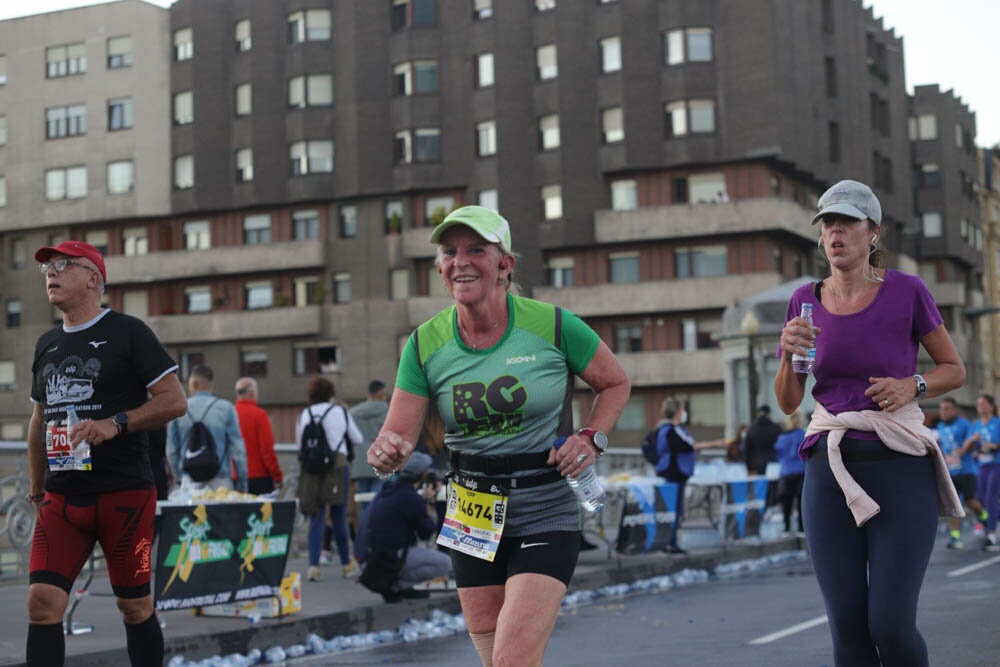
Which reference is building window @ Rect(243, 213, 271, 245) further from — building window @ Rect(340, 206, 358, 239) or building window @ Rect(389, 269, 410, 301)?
building window @ Rect(389, 269, 410, 301)

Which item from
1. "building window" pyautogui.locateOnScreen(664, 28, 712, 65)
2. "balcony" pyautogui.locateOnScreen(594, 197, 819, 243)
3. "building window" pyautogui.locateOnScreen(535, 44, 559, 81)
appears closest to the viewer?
"balcony" pyautogui.locateOnScreen(594, 197, 819, 243)

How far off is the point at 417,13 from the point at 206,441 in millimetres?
57315

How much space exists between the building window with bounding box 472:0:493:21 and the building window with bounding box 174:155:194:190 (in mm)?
14196

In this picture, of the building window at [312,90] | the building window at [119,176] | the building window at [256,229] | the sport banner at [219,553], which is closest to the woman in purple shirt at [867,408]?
the sport banner at [219,553]

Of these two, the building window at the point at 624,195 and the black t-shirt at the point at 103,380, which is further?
the building window at the point at 624,195

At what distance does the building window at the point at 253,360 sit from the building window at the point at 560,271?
13.4 metres

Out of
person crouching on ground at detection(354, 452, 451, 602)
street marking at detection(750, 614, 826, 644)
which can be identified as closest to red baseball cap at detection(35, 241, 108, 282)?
street marking at detection(750, 614, 826, 644)

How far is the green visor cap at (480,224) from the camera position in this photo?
534 centimetres

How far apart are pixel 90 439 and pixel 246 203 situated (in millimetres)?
65000

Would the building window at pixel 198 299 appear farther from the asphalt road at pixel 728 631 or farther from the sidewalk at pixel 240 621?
the asphalt road at pixel 728 631

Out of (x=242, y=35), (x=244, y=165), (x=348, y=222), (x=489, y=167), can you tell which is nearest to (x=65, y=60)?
(x=242, y=35)

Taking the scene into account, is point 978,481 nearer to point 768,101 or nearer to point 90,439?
point 90,439

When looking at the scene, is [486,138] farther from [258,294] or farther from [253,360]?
[253,360]

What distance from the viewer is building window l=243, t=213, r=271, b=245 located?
71.7m
